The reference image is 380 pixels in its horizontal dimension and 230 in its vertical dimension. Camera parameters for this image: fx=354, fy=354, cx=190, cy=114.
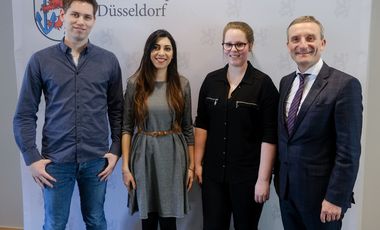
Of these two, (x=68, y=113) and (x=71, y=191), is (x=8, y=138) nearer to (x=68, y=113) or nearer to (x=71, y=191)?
(x=71, y=191)

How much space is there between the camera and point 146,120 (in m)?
1.98

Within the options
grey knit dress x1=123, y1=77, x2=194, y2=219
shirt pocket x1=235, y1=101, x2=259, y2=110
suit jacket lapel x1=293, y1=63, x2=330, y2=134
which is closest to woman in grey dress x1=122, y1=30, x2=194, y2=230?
grey knit dress x1=123, y1=77, x2=194, y2=219

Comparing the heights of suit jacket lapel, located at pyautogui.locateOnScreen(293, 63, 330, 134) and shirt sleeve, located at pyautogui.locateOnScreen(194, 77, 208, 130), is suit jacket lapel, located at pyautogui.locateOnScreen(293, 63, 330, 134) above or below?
above

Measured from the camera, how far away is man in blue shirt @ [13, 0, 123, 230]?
1.82 m

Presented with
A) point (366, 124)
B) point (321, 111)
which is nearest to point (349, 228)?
point (366, 124)

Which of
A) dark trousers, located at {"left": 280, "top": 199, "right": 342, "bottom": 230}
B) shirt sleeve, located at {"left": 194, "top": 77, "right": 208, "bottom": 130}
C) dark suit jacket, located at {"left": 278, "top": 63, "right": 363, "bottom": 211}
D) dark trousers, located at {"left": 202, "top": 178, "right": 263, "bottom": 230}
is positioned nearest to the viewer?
dark suit jacket, located at {"left": 278, "top": 63, "right": 363, "bottom": 211}

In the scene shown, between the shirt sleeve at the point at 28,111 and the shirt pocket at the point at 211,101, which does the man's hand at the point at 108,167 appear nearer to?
the shirt sleeve at the point at 28,111

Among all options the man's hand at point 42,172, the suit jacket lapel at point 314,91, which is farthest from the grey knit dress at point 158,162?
the suit jacket lapel at point 314,91

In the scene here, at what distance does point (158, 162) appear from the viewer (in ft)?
6.50

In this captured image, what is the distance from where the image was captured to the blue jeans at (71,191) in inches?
74.4

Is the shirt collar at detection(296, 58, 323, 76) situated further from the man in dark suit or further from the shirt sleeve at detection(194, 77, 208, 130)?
the shirt sleeve at detection(194, 77, 208, 130)

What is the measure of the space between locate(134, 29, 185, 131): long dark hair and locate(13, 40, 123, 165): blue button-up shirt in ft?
0.61

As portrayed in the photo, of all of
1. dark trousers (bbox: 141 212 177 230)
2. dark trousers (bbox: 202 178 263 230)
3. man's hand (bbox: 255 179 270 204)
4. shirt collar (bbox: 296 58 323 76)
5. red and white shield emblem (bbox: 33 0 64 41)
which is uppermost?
red and white shield emblem (bbox: 33 0 64 41)

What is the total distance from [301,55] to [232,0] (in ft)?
2.63
